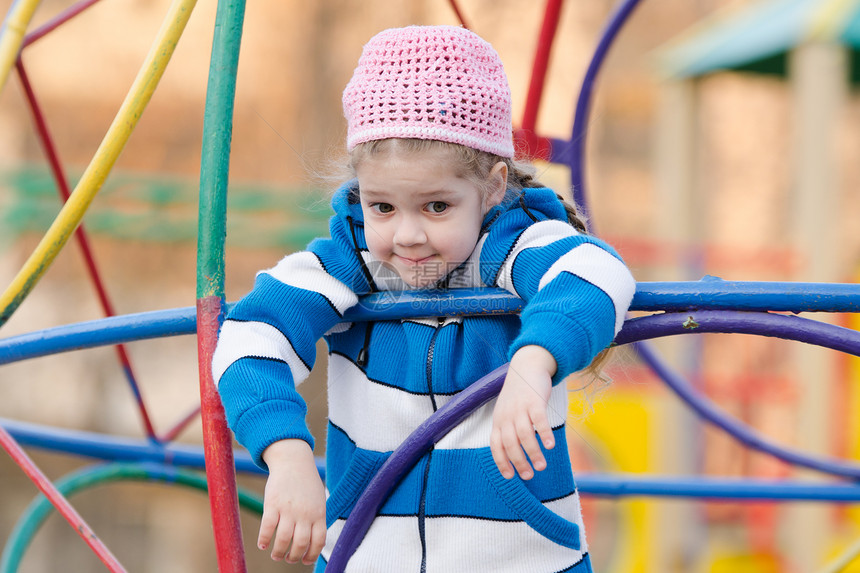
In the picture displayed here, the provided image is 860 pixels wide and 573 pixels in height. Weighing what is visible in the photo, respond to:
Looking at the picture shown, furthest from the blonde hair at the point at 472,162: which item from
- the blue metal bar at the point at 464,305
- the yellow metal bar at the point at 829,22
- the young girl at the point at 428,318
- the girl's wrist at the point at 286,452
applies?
the yellow metal bar at the point at 829,22

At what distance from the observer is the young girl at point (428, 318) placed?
0.74m

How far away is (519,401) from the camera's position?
2.00 feet

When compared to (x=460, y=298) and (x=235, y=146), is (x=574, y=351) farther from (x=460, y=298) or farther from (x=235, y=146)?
(x=235, y=146)

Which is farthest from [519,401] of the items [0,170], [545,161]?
[0,170]

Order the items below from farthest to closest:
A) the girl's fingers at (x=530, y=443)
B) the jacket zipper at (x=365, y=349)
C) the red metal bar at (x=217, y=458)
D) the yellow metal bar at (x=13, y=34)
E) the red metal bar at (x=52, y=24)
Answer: the red metal bar at (x=52, y=24)
the yellow metal bar at (x=13, y=34)
the jacket zipper at (x=365, y=349)
the red metal bar at (x=217, y=458)
the girl's fingers at (x=530, y=443)

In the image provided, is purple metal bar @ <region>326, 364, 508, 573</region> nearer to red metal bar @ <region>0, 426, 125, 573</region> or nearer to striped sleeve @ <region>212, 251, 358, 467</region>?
striped sleeve @ <region>212, 251, 358, 467</region>

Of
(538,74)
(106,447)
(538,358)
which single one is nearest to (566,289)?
(538,358)

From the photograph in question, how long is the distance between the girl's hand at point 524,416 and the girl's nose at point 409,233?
6.4 inches

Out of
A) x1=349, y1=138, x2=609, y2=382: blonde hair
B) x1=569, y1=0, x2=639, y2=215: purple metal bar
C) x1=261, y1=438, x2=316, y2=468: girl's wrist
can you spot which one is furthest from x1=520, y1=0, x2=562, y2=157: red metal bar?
x1=261, y1=438, x2=316, y2=468: girl's wrist

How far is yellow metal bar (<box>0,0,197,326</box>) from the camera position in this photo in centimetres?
80

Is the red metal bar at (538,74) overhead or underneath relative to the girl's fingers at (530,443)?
overhead

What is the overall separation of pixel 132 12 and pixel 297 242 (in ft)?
5.32

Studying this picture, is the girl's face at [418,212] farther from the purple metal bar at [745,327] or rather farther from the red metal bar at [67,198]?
the red metal bar at [67,198]

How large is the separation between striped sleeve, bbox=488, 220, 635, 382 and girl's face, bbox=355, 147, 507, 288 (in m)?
0.05
